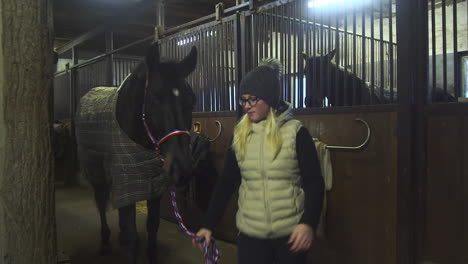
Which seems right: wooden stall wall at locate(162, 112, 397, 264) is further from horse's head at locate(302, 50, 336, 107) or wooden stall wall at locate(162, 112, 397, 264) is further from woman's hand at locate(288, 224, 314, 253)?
woman's hand at locate(288, 224, 314, 253)

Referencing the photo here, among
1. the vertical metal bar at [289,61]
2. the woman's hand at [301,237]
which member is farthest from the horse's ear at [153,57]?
the woman's hand at [301,237]

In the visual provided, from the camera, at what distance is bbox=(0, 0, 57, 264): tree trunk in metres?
1.48

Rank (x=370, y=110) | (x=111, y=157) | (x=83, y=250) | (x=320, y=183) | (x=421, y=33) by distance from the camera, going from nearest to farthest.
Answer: (x=320, y=183), (x=421, y=33), (x=370, y=110), (x=111, y=157), (x=83, y=250)

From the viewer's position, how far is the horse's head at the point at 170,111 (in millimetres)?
1948

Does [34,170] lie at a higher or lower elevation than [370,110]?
lower

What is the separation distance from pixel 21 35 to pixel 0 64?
0.14 metres

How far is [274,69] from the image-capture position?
1.55m

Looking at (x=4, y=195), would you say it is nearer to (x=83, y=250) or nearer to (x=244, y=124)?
(x=244, y=124)

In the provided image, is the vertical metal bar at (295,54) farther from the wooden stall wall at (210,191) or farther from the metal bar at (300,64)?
the wooden stall wall at (210,191)

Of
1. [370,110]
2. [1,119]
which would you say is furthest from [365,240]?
[1,119]

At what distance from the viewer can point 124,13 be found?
5418mm

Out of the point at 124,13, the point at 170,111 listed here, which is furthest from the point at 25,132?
the point at 124,13

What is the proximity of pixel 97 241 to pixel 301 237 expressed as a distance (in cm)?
265

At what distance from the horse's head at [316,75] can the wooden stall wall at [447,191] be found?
0.75 meters
